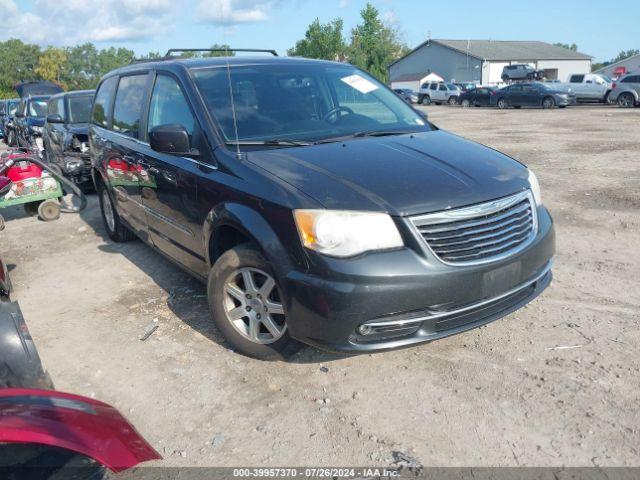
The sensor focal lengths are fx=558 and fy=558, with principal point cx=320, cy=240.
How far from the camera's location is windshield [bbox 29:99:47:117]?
49.9ft

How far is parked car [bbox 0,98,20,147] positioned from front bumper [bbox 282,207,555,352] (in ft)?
63.7

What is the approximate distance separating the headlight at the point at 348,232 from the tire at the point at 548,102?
2974cm

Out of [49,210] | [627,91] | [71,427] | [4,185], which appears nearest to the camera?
[71,427]

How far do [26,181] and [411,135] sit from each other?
602 cm

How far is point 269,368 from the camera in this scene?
3.51 m

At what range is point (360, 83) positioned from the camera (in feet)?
15.4

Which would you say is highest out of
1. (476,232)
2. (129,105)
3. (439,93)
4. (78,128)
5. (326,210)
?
(439,93)

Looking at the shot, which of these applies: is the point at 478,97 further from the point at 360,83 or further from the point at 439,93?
the point at 360,83

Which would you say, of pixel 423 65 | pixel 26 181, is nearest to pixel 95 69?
pixel 423 65

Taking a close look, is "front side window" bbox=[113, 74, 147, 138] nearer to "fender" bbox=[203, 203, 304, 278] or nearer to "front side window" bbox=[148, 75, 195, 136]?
"front side window" bbox=[148, 75, 195, 136]

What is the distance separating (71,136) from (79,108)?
1.34m

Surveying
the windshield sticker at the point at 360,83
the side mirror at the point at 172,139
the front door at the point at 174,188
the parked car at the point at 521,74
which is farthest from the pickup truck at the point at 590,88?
the side mirror at the point at 172,139

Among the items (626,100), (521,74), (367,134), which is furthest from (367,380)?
(521,74)

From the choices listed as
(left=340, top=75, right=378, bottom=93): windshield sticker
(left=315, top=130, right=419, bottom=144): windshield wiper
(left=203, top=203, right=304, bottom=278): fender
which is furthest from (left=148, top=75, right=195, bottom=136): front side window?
(left=340, top=75, right=378, bottom=93): windshield sticker
